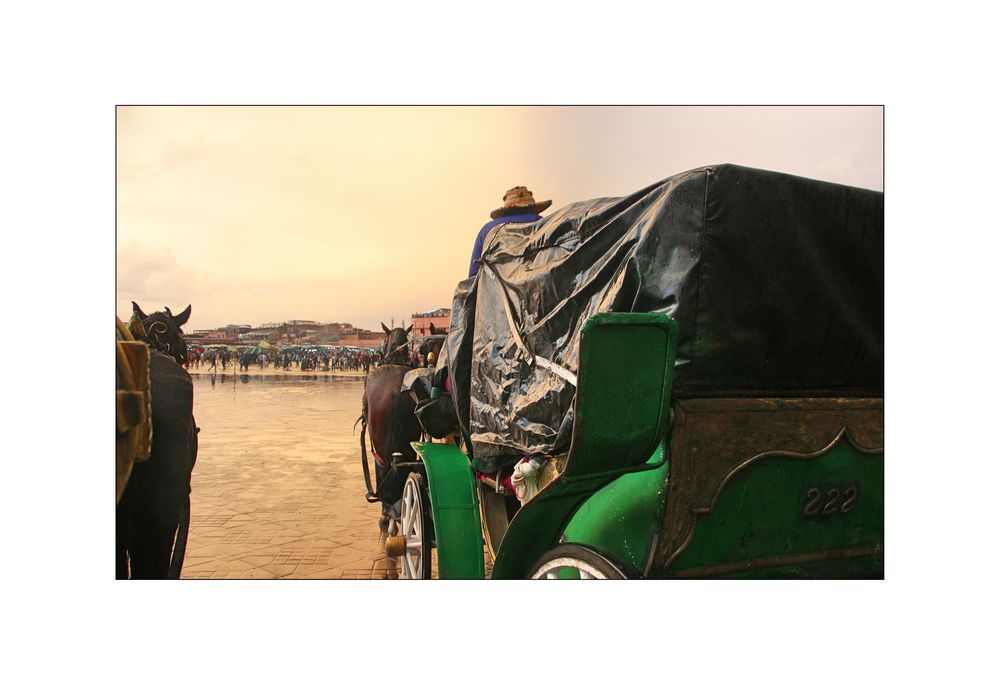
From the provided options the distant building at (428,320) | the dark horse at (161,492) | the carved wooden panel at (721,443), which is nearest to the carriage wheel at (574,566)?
the carved wooden panel at (721,443)

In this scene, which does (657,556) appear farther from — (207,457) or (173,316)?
(207,457)

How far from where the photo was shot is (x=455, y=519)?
3.26m

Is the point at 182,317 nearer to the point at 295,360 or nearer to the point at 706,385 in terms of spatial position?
the point at 706,385

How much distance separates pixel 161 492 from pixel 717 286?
9.01ft

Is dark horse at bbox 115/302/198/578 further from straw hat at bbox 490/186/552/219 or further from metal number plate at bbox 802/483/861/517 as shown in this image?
metal number plate at bbox 802/483/861/517

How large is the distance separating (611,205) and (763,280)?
556 mm

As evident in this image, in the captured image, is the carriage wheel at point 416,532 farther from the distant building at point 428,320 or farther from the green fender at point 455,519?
the distant building at point 428,320

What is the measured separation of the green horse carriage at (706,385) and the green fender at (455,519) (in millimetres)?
671

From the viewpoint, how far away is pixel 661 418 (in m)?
1.93

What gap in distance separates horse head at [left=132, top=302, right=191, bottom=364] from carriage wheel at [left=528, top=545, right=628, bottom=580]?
260 centimetres

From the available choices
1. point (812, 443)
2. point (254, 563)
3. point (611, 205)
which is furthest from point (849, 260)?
point (254, 563)

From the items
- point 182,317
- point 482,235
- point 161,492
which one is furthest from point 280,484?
point 482,235

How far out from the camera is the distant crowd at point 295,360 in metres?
6.73

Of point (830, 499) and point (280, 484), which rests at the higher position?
point (830, 499)
